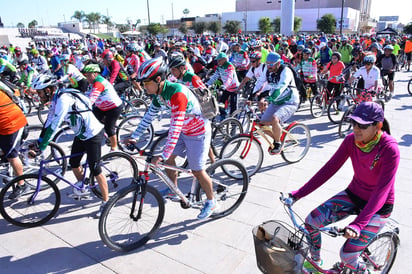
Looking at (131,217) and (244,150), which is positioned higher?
(244,150)

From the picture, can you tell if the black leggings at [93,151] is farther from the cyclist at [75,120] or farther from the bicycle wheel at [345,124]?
the bicycle wheel at [345,124]

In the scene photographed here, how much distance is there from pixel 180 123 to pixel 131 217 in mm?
1303

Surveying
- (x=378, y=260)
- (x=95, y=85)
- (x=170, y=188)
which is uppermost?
(x=95, y=85)

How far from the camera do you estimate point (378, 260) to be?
2791mm

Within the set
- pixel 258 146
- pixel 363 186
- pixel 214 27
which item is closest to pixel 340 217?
pixel 363 186

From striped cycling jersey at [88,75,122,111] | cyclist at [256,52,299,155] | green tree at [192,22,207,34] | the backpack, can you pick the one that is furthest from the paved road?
green tree at [192,22,207,34]

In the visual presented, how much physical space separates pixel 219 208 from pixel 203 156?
911 mm

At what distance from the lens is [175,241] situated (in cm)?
369

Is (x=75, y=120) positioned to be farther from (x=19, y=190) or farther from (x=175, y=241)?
(x=175, y=241)

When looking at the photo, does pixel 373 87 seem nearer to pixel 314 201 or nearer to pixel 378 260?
pixel 314 201

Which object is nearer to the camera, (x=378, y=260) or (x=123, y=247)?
(x=378, y=260)

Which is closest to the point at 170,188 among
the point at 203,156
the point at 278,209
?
the point at 203,156

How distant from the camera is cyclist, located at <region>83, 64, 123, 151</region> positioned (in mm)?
5012

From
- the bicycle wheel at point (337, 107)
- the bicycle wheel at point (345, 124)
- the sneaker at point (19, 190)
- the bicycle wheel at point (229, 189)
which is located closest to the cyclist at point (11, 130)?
the sneaker at point (19, 190)
